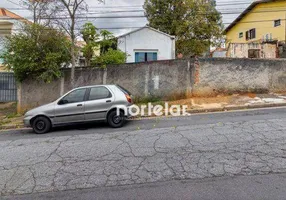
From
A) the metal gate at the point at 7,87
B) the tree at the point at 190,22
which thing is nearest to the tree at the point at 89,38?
the metal gate at the point at 7,87

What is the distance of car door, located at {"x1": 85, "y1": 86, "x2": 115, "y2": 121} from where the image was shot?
23.3 feet

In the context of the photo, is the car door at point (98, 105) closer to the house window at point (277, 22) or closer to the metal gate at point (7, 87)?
the metal gate at point (7, 87)

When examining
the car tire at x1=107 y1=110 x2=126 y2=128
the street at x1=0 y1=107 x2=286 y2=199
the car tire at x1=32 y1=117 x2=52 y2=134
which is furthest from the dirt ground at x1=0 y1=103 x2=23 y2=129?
the car tire at x1=107 y1=110 x2=126 y2=128

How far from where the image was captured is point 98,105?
7090 millimetres

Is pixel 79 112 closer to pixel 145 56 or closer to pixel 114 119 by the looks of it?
pixel 114 119

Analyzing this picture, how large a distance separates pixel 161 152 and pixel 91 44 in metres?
9.01

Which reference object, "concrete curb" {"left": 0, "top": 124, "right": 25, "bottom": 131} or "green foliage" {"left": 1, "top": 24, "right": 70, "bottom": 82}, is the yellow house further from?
"concrete curb" {"left": 0, "top": 124, "right": 25, "bottom": 131}

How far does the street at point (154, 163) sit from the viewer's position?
3193 millimetres

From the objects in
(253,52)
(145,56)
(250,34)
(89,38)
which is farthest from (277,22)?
(89,38)

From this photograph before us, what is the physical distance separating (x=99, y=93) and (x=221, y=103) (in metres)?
5.58

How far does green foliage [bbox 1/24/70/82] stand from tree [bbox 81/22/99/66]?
1289 millimetres

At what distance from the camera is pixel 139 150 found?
471 cm

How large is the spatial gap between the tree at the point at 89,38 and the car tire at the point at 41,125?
5.89 meters

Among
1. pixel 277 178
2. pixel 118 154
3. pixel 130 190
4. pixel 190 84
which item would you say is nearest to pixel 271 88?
pixel 190 84
